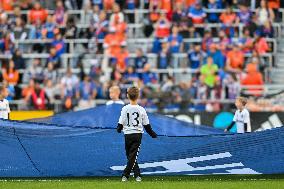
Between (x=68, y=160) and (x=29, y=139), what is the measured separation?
741 millimetres

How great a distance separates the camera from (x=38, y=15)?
30594 millimetres

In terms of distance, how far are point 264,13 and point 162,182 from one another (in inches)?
587

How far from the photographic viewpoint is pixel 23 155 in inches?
647

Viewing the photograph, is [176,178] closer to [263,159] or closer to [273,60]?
[263,159]

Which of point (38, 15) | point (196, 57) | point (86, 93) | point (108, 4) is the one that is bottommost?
point (86, 93)

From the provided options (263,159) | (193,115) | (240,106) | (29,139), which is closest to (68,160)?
(29,139)

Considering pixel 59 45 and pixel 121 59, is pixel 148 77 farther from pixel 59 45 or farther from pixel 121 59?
pixel 59 45

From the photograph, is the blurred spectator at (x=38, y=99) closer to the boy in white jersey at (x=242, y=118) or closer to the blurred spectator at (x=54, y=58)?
the blurred spectator at (x=54, y=58)

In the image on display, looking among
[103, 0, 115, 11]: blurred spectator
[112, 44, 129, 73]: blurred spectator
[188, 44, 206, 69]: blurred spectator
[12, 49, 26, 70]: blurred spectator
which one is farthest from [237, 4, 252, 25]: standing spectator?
[12, 49, 26, 70]: blurred spectator

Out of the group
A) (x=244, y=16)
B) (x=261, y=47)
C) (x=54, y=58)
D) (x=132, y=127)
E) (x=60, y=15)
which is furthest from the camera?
(x=60, y=15)

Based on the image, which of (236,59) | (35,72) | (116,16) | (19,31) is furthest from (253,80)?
(19,31)

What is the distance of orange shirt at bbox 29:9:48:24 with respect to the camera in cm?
3056

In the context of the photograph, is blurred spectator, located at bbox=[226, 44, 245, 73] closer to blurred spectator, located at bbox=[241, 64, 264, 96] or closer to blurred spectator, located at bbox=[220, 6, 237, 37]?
blurred spectator, located at bbox=[241, 64, 264, 96]

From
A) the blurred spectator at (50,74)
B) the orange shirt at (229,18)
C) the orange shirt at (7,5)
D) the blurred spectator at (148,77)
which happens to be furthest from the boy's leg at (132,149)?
the orange shirt at (7,5)
